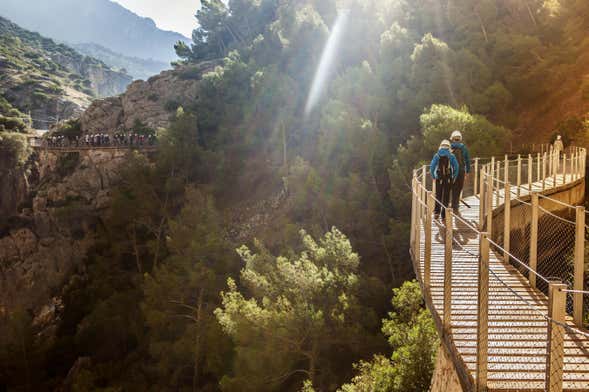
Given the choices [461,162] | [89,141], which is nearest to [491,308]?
[461,162]

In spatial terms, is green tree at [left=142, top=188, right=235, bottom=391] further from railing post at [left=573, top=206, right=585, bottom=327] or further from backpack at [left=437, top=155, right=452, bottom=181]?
railing post at [left=573, top=206, right=585, bottom=327]

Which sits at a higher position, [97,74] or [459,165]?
[97,74]

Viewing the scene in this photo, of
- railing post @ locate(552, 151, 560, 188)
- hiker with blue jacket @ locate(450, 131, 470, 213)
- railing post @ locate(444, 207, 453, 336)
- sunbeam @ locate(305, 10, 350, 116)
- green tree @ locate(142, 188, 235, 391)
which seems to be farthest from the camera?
sunbeam @ locate(305, 10, 350, 116)

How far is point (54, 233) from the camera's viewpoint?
37.1 metres

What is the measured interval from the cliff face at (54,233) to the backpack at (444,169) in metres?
33.7

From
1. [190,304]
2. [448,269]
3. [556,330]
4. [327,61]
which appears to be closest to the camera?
[556,330]

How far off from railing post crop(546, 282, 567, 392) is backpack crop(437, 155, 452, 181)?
5.77m

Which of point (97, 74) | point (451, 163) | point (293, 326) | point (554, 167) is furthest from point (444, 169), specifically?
point (97, 74)

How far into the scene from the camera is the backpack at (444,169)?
8391 millimetres

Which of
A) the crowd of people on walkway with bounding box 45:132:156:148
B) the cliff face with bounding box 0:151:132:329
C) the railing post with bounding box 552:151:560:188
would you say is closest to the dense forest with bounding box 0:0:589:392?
the cliff face with bounding box 0:151:132:329

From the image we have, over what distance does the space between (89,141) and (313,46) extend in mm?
22651

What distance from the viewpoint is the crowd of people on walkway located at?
4012 centimetres

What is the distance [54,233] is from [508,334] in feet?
131

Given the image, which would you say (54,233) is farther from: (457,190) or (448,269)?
(448,269)
